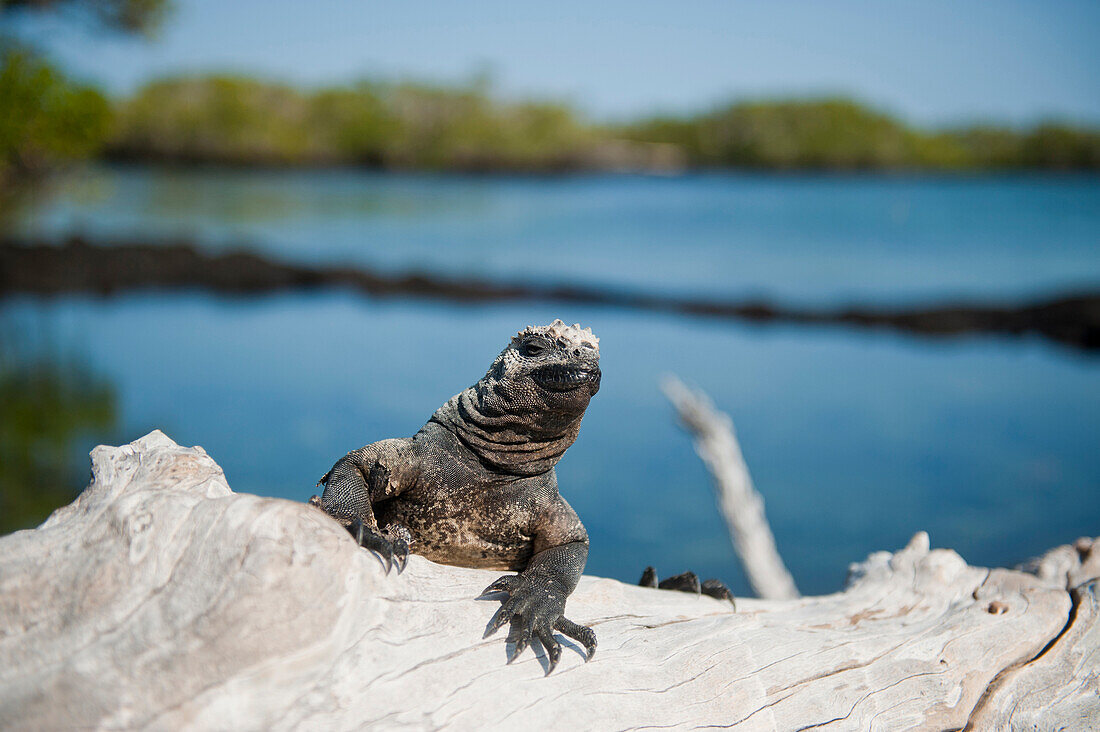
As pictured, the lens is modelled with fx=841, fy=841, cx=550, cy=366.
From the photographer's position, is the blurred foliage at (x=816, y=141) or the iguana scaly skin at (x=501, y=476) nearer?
the iguana scaly skin at (x=501, y=476)

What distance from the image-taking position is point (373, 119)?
2628 cm

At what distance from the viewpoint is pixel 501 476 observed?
10.4 ft

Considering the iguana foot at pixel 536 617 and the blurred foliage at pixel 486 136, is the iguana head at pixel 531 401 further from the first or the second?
the blurred foliage at pixel 486 136

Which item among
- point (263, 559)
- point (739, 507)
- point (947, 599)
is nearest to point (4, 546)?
point (263, 559)

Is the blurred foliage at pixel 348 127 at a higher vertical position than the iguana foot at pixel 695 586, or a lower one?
higher

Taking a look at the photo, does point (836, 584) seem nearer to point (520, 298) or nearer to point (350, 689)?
point (350, 689)

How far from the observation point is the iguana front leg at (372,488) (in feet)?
8.73

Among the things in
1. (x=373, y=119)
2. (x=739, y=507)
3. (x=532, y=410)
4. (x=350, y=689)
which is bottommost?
(x=739, y=507)

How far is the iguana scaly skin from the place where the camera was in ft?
9.46

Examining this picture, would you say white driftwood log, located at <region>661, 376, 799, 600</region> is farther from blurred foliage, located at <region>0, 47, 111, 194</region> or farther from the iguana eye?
blurred foliage, located at <region>0, 47, 111, 194</region>

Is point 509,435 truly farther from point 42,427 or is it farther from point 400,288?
point 400,288

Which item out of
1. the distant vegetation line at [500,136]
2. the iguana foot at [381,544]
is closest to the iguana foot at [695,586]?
the iguana foot at [381,544]

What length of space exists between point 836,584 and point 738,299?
374 inches

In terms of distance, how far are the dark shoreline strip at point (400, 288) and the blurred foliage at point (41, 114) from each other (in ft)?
→ 20.9
